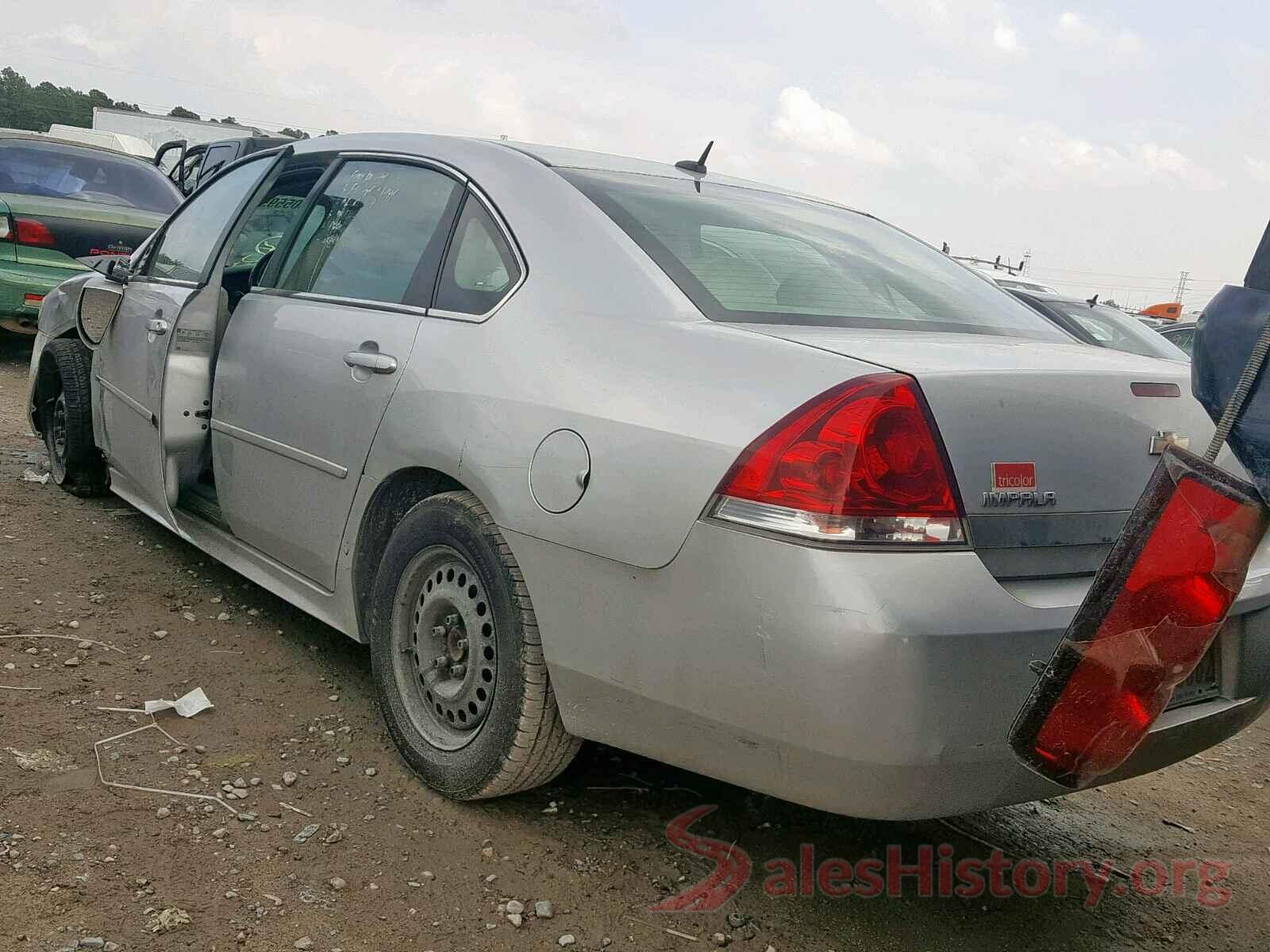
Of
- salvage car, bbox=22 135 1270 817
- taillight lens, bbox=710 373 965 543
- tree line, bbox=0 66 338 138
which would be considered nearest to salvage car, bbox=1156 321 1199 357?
salvage car, bbox=22 135 1270 817

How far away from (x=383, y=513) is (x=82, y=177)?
23.3ft

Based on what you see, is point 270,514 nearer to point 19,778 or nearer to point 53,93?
point 19,778

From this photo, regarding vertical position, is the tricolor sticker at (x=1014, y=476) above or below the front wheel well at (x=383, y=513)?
above

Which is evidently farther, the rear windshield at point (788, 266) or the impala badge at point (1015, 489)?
the rear windshield at point (788, 266)

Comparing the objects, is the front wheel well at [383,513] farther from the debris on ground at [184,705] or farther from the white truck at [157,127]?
the white truck at [157,127]

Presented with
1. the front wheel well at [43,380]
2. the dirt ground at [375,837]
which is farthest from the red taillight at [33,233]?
the dirt ground at [375,837]

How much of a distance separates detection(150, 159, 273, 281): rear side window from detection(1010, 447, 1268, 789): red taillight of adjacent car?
3.18m

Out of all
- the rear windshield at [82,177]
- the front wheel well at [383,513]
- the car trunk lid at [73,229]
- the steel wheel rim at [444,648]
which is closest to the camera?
the steel wheel rim at [444,648]

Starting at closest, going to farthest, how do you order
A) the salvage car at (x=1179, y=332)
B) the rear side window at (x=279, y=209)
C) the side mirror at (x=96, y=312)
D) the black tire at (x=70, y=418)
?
1. the rear side window at (x=279, y=209)
2. the side mirror at (x=96, y=312)
3. the black tire at (x=70, y=418)
4. the salvage car at (x=1179, y=332)

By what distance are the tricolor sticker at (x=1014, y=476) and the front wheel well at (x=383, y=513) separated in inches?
49.4

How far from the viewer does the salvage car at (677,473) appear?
208 centimetres

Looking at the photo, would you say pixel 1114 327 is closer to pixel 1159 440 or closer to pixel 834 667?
pixel 1159 440

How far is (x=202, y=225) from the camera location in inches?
170

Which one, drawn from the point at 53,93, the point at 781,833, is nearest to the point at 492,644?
the point at 781,833
